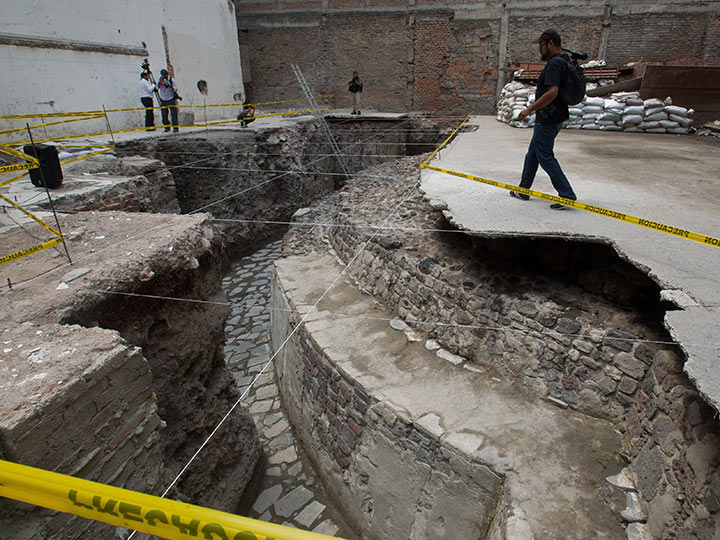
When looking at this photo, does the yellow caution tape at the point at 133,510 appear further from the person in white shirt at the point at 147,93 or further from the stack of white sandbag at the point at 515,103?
the stack of white sandbag at the point at 515,103

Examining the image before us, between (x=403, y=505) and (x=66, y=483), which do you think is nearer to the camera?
(x=66, y=483)

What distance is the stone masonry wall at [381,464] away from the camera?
9.87 feet

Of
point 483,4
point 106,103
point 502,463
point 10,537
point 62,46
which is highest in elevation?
point 483,4

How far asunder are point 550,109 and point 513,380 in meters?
2.37

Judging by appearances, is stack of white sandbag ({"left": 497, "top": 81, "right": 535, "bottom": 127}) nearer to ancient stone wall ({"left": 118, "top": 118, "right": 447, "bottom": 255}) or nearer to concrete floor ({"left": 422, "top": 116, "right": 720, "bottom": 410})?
ancient stone wall ({"left": 118, "top": 118, "right": 447, "bottom": 255})

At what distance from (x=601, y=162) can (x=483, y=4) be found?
488 inches

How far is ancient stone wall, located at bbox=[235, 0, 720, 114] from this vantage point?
574 inches

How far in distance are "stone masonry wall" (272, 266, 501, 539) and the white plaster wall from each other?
327 inches

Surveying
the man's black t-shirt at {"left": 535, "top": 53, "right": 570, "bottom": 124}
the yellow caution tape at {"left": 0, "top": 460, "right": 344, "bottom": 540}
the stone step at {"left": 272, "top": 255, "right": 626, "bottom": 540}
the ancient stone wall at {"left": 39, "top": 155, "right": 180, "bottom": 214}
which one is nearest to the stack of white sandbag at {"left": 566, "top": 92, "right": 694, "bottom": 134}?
the man's black t-shirt at {"left": 535, "top": 53, "right": 570, "bottom": 124}

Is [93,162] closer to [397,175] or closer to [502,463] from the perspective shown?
[397,175]

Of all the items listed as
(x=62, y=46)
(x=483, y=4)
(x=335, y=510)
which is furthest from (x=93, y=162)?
(x=483, y=4)

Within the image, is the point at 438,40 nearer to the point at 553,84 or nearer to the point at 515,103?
the point at 515,103

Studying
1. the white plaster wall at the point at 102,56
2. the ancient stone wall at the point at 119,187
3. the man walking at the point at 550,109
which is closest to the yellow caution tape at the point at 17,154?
the ancient stone wall at the point at 119,187

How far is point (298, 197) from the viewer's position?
11.2m
